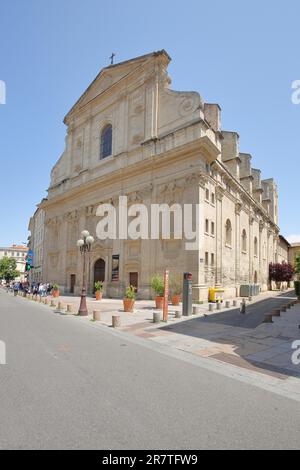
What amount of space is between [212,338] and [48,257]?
35328mm

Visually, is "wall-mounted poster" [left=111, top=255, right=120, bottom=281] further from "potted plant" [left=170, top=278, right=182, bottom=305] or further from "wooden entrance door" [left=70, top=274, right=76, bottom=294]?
"wooden entrance door" [left=70, top=274, right=76, bottom=294]

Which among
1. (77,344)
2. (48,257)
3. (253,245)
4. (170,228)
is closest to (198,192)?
(170,228)

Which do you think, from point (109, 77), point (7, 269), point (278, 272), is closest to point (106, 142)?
point (109, 77)

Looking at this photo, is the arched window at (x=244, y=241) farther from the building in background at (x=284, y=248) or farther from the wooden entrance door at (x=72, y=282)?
the building in background at (x=284, y=248)

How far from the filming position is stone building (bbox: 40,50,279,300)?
2427cm

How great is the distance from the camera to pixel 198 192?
75.6 feet

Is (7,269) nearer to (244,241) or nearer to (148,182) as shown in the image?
(244,241)

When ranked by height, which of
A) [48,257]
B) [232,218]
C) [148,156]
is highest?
[148,156]

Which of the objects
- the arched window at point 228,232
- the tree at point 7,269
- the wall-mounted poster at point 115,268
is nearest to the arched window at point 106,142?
the wall-mounted poster at point 115,268

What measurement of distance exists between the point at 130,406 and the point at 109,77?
119 feet

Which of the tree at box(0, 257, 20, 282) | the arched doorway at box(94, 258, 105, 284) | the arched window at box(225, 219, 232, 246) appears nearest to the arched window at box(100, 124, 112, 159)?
the arched doorway at box(94, 258, 105, 284)

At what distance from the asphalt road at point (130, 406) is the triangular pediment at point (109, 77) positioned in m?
29.5

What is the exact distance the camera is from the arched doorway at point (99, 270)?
3164 cm
